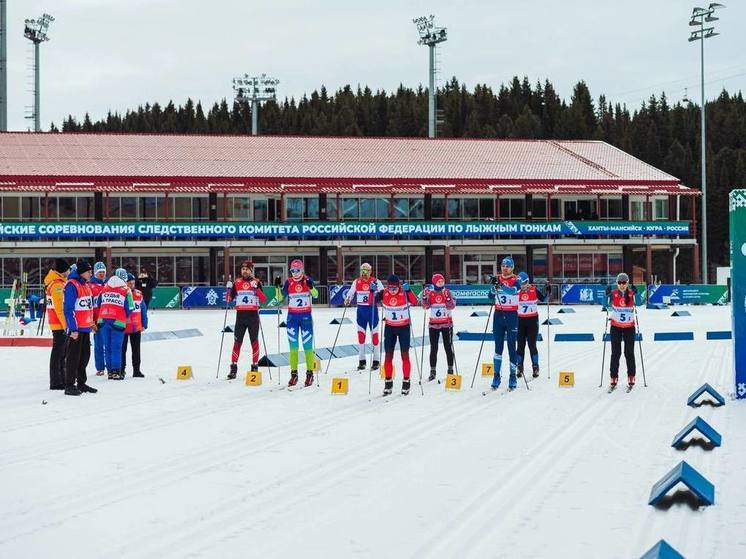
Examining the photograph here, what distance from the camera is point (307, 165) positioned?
186ft

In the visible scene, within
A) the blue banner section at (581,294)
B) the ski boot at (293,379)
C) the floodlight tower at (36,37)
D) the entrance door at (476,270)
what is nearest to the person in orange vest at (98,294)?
the ski boot at (293,379)

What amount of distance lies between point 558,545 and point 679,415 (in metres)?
6.07

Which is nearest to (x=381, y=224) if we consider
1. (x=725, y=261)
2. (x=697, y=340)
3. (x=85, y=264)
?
(x=697, y=340)

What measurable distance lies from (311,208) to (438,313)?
41.3 meters

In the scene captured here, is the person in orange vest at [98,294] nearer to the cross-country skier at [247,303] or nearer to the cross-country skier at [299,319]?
the cross-country skier at [247,303]

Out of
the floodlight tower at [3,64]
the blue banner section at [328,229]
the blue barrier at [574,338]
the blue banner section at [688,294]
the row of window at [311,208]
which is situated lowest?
the blue barrier at [574,338]

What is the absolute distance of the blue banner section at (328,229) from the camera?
1930 inches

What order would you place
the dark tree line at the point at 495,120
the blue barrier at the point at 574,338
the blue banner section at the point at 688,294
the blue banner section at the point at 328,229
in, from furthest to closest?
the dark tree line at the point at 495,120
the blue banner section at the point at 328,229
the blue banner section at the point at 688,294
the blue barrier at the point at 574,338

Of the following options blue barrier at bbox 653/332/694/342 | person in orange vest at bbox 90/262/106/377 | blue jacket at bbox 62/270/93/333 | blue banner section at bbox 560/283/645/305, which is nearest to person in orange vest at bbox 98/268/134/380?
person in orange vest at bbox 90/262/106/377

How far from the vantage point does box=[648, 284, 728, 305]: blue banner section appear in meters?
45.3

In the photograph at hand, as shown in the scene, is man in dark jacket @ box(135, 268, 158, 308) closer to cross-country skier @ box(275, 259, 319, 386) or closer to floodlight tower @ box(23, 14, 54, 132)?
cross-country skier @ box(275, 259, 319, 386)

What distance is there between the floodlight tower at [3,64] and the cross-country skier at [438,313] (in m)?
59.9

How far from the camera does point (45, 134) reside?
59094 mm

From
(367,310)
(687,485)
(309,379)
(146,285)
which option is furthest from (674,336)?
(687,485)
